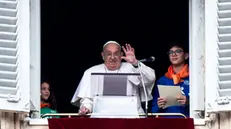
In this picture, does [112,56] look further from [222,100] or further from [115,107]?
[222,100]

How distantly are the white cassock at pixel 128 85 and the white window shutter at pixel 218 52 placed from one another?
3.61 ft

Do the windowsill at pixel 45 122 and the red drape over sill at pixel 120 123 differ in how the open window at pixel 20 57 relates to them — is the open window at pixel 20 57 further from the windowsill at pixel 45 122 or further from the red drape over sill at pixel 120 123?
the red drape over sill at pixel 120 123

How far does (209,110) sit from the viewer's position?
675 inches

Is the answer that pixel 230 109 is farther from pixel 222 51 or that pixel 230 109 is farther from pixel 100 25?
pixel 100 25

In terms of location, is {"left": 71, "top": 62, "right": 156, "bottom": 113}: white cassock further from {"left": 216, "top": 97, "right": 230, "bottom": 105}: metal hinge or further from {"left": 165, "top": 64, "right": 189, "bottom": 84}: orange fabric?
{"left": 216, "top": 97, "right": 230, "bottom": 105}: metal hinge

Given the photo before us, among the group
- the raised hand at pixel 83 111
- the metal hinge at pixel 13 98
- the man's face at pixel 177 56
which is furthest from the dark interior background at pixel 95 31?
the metal hinge at pixel 13 98

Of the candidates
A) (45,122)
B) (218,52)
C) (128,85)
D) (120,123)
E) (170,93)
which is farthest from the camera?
(170,93)

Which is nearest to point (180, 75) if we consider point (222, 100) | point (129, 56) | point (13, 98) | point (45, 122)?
point (129, 56)

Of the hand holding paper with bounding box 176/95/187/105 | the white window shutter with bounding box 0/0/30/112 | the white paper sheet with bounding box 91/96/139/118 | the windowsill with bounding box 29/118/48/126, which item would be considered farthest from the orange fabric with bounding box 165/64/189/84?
the white window shutter with bounding box 0/0/30/112

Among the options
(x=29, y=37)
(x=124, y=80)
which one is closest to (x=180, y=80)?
(x=124, y=80)

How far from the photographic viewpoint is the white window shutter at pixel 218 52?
17.2m

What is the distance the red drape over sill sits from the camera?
56.0ft

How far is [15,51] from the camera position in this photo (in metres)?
17.3

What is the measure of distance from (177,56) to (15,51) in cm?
230
